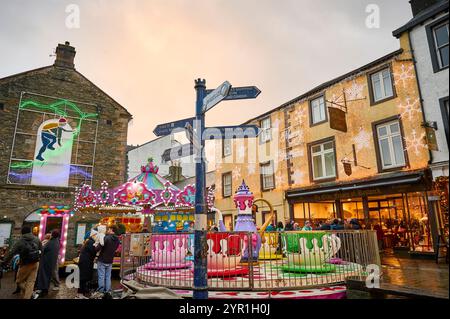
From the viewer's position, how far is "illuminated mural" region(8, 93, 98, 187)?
16719mm

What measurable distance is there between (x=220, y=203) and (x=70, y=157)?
34.2 ft

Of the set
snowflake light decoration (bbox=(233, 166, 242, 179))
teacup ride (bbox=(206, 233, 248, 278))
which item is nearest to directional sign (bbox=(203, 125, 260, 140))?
teacup ride (bbox=(206, 233, 248, 278))

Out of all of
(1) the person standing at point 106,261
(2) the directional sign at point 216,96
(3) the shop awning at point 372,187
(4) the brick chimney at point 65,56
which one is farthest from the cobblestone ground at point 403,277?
(4) the brick chimney at point 65,56

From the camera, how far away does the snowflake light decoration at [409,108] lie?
11.3 metres

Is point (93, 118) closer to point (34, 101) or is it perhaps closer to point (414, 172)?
point (34, 101)

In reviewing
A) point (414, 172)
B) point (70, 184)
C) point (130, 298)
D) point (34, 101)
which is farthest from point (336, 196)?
point (34, 101)

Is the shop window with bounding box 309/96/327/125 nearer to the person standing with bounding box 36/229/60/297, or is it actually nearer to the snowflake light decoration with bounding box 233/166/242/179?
the snowflake light decoration with bounding box 233/166/242/179

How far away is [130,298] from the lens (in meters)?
4.86

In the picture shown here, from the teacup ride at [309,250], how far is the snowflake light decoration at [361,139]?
7664 mm

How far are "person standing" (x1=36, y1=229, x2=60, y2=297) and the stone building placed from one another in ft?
26.1

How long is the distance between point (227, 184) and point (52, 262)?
45.2ft

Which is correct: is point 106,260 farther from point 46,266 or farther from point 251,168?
point 251,168

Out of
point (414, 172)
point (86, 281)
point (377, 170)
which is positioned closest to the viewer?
point (86, 281)

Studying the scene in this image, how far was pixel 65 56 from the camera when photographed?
19.4 meters
